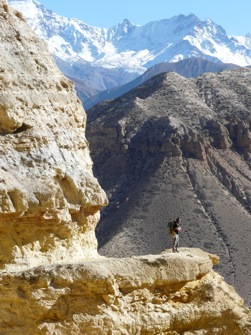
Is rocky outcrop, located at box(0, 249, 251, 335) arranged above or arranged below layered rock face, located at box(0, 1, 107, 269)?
below

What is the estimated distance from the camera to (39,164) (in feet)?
43.7

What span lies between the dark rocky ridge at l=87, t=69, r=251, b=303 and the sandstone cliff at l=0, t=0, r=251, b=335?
1946 inches

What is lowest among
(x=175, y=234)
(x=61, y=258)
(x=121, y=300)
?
A: (x=121, y=300)

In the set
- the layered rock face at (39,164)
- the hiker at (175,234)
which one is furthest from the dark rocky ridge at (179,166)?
the layered rock face at (39,164)

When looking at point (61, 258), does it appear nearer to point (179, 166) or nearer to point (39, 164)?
point (39, 164)

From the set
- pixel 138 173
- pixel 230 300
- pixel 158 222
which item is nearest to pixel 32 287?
pixel 230 300

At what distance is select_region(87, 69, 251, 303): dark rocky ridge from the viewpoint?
71.2m

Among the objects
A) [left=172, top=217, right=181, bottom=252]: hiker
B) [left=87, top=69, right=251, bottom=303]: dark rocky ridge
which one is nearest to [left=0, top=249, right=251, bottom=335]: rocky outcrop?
[left=172, top=217, right=181, bottom=252]: hiker

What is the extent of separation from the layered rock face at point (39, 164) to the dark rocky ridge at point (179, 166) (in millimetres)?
49414

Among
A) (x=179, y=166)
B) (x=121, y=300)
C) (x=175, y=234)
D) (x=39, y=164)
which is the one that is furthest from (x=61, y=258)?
(x=179, y=166)

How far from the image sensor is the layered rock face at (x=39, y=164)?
1270 centimetres

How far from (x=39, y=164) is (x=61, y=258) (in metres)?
1.74

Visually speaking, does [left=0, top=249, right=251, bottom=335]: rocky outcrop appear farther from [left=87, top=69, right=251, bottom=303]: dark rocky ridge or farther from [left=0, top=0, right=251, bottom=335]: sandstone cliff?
[left=87, top=69, right=251, bottom=303]: dark rocky ridge

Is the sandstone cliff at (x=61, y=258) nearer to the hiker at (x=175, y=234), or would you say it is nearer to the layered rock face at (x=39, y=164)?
the layered rock face at (x=39, y=164)
